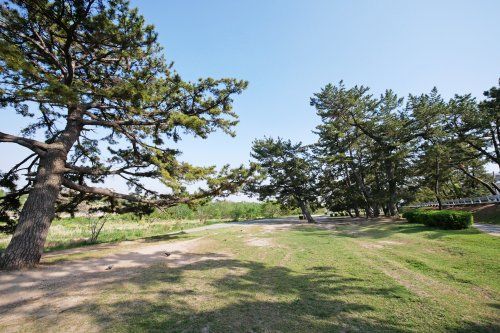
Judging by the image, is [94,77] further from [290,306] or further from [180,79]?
[290,306]

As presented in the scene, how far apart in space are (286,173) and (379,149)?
1031 cm

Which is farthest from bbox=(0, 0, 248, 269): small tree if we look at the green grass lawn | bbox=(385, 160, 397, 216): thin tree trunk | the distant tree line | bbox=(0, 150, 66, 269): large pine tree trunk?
bbox=(385, 160, 397, 216): thin tree trunk

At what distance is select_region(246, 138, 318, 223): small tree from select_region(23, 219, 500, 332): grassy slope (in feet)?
61.5

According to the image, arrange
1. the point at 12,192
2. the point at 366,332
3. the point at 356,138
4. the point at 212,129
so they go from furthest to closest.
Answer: the point at 356,138, the point at 212,129, the point at 12,192, the point at 366,332

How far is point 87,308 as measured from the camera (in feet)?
15.0

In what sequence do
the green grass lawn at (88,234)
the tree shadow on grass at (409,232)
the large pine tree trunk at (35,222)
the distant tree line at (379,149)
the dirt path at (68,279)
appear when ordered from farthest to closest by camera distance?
the distant tree line at (379,149) < the green grass lawn at (88,234) < the tree shadow on grass at (409,232) < the large pine tree trunk at (35,222) < the dirt path at (68,279)

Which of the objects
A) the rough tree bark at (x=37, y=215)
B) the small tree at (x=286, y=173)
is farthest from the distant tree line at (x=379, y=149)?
the rough tree bark at (x=37, y=215)

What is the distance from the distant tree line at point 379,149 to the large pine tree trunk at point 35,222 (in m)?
16.4

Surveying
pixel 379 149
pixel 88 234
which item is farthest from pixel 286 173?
pixel 88 234

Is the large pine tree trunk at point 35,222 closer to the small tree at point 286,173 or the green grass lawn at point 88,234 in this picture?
the green grass lawn at point 88,234

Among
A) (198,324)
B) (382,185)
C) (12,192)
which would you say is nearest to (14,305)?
(198,324)

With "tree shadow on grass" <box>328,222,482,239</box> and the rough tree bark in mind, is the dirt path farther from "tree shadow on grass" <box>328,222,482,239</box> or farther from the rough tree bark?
"tree shadow on grass" <box>328,222,482,239</box>

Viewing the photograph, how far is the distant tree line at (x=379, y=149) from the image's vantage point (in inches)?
974

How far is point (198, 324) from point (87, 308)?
2.29 m
